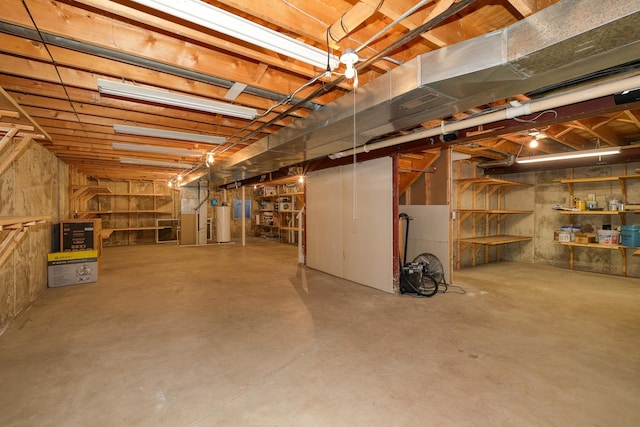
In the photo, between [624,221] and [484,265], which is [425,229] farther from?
[624,221]

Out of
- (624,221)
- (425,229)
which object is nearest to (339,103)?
(425,229)

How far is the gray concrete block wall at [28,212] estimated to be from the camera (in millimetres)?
3024

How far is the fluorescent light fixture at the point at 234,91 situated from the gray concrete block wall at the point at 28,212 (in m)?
2.61

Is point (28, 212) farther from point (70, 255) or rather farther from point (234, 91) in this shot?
point (234, 91)

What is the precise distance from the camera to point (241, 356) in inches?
90.2

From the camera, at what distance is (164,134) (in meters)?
3.68

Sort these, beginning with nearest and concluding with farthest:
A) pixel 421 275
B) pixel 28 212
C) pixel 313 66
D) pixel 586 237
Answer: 1. pixel 313 66
2. pixel 28 212
3. pixel 421 275
4. pixel 586 237

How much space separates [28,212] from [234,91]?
130 inches

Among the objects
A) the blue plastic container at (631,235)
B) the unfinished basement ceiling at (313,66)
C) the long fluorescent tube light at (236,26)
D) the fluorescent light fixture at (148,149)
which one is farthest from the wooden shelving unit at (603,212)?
the fluorescent light fixture at (148,149)

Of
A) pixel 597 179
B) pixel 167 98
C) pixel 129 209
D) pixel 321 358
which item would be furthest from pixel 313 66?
pixel 129 209

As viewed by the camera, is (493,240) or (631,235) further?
(493,240)

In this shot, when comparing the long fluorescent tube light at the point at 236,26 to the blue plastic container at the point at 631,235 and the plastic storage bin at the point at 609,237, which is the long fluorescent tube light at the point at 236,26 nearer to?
the blue plastic container at the point at 631,235

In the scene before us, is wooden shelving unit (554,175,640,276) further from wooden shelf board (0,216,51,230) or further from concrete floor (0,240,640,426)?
wooden shelf board (0,216,51,230)

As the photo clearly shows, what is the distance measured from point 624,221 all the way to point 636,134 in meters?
1.48
